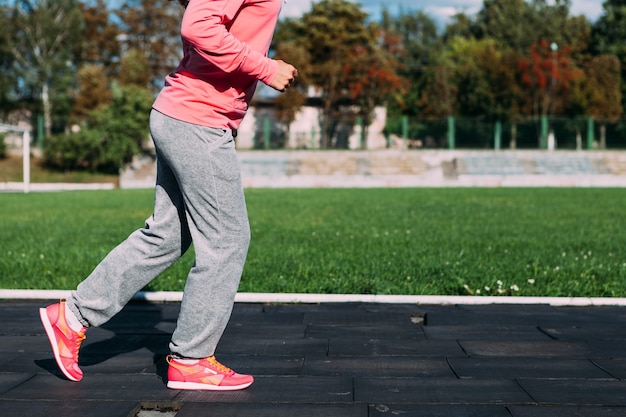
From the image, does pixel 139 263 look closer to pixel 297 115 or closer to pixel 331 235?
pixel 331 235

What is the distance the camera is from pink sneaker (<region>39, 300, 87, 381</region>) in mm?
3123

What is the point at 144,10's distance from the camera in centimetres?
5097

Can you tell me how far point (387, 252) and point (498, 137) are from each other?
3541 centimetres

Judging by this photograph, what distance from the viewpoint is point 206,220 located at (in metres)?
3.03

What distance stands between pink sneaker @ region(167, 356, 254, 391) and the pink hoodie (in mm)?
954

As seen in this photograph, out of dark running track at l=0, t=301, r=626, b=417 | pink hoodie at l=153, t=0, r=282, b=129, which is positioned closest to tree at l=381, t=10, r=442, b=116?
dark running track at l=0, t=301, r=626, b=417

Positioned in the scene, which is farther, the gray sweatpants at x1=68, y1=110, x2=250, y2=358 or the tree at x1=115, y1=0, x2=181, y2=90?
the tree at x1=115, y1=0, x2=181, y2=90

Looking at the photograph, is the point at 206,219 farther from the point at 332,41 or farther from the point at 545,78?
the point at 545,78

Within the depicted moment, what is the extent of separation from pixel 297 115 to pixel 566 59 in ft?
58.5

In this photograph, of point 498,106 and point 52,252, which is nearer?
point 52,252

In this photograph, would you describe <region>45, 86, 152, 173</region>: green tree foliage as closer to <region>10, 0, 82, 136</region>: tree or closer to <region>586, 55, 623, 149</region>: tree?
<region>10, 0, 82, 136</region>: tree

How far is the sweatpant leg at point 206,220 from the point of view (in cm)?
299

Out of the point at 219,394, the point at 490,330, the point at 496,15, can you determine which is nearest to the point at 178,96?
the point at 219,394

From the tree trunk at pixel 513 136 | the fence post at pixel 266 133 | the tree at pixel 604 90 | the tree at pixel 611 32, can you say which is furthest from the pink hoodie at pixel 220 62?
the tree at pixel 611 32
